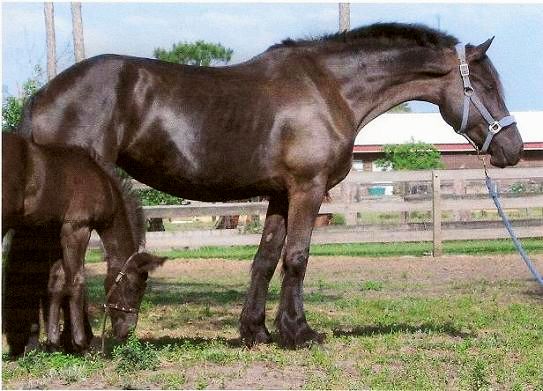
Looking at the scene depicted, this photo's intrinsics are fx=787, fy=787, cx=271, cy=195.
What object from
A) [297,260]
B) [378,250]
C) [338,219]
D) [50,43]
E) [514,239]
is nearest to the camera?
[297,260]

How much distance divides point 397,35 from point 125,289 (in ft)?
10.2

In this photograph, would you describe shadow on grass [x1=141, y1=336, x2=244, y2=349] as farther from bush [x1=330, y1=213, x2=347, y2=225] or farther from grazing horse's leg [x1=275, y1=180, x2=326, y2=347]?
bush [x1=330, y1=213, x2=347, y2=225]

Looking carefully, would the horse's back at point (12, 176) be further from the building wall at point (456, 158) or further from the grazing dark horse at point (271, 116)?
the building wall at point (456, 158)

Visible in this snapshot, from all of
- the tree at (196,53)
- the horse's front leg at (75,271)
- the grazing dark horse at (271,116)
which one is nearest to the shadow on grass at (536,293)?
the grazing dark horse at (271,116)

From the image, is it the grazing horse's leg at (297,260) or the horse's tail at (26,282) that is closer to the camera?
the horse's tail at (26,282)

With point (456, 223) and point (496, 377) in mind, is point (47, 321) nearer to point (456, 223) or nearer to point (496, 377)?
point (496, 377)

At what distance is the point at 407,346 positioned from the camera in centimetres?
613

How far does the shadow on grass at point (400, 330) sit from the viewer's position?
686 cm

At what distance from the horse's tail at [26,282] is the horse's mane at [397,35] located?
2.75m

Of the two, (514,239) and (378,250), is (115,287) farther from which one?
(378,250)

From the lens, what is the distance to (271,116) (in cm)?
603

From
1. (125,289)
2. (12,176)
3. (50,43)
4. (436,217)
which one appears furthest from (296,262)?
(50,43)

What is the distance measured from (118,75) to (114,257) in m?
1.34

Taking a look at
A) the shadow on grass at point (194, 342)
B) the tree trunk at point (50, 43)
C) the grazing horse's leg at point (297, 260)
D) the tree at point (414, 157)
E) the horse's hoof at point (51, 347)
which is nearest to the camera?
the horse's hoof at point (51, 347)
